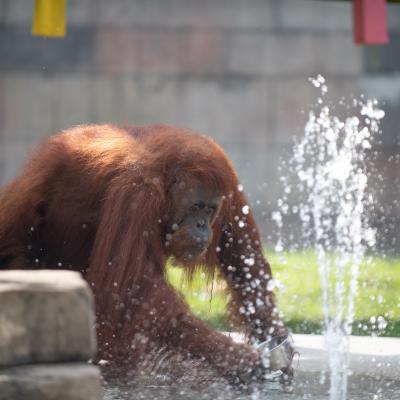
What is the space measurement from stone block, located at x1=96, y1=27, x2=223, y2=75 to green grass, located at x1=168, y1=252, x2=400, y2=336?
3.27m

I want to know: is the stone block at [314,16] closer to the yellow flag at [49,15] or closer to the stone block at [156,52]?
the stone block at [156,52]

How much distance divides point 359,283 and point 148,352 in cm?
454

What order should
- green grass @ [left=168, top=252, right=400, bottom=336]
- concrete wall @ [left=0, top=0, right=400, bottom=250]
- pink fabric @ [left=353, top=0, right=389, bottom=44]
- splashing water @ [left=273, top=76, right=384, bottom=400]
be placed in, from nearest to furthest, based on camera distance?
pink fabric @ [left=353, top=0, right=389, bottom=44] → green grass @ [left=168, top=252, right=400, bottom=336] → splashing water @ [left=273, top=76, right=384, bottom=400] → concrete wall @ [left=0, top=0, right=400, bottom=250]

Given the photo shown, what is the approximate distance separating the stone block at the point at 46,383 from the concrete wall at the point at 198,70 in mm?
9859

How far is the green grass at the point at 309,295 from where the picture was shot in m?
6.67

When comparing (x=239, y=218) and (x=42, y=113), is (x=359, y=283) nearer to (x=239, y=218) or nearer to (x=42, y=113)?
(x=239, y=218)

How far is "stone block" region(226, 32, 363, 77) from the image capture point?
42.0 feet

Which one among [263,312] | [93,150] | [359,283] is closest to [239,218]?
[263,312]

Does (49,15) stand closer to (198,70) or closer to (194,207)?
(194,207)

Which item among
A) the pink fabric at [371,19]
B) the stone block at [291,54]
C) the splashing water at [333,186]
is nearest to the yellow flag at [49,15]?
the pink fabric at [371,19]

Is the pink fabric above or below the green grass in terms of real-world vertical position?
above

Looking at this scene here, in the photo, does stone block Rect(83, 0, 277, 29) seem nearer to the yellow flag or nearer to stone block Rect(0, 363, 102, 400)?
the yellow flag

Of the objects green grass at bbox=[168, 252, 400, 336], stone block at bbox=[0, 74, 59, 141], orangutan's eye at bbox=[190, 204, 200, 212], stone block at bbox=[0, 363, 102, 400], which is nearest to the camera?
stone block at bbox=[0, 363, 102, 400]

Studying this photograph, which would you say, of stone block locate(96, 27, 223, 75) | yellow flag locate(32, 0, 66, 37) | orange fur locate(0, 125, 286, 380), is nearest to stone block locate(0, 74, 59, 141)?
stone block locate(96, 27, 223, 75)
